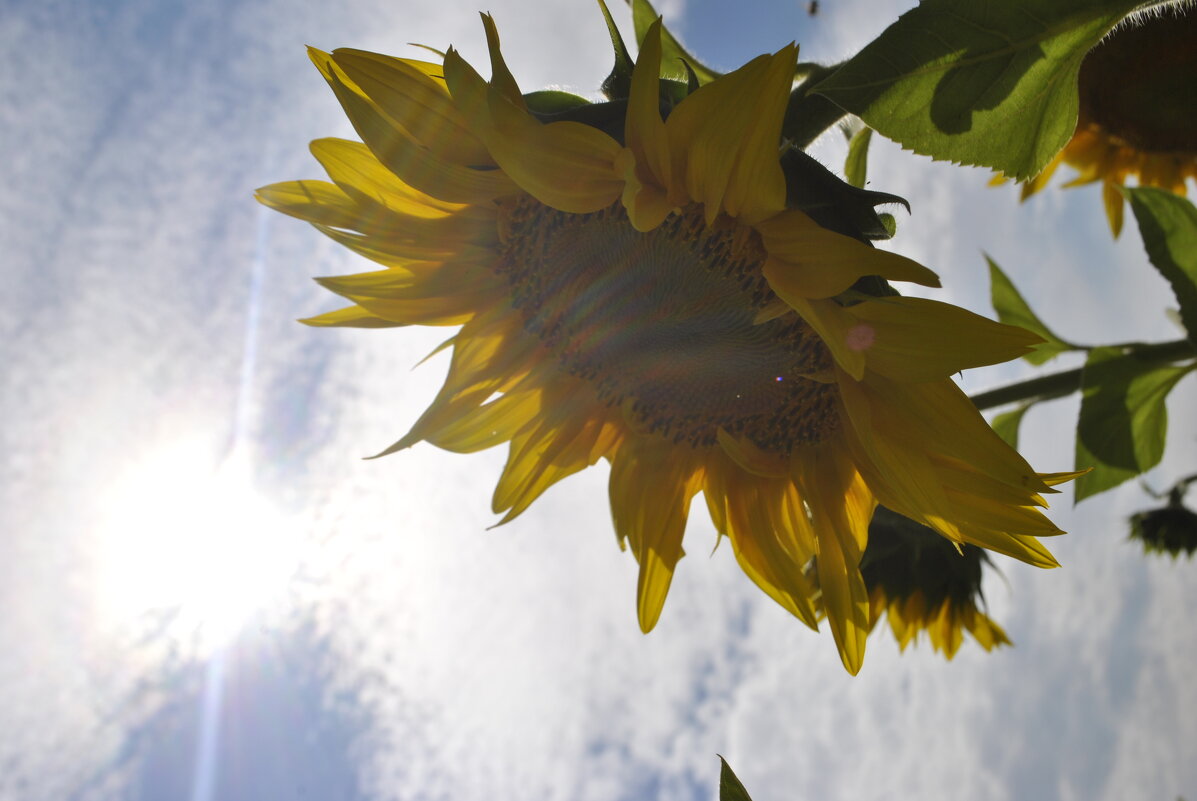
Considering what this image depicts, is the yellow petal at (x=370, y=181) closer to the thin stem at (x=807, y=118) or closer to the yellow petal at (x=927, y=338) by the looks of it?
the thin stem at (x=807, y=118)

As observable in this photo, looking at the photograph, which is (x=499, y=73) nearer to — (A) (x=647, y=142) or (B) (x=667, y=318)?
(A) (x=647, y=142)

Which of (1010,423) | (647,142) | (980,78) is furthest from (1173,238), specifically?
(647,142)

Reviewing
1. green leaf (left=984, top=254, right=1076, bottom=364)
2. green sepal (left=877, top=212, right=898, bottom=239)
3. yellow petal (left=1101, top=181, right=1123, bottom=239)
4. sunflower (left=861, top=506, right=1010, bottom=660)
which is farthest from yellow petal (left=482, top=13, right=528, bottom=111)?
yellow petal (left=1101, top=181, right=1123, bottom=239)

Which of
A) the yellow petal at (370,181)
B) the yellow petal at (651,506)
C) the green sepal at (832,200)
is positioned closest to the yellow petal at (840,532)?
the yellow petal at (651,506)

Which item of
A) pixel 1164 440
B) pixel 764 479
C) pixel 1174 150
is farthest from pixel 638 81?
pixel 1174 150

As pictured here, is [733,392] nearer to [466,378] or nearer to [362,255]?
[466,378]

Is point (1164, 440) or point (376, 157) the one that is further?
point (1164, 440)

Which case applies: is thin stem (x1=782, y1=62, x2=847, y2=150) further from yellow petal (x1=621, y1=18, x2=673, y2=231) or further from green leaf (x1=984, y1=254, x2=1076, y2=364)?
green leaf (x1=984, y1=254, x2=1076, y2=364)
